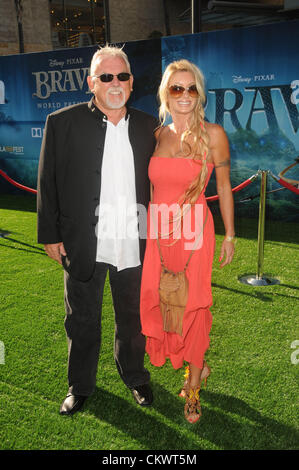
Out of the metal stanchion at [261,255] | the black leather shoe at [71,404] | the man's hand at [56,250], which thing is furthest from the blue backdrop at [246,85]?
the black leather shoe at [71,404]

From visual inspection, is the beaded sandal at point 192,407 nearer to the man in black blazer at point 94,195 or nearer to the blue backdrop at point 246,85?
the man in black blazer at point 94,195

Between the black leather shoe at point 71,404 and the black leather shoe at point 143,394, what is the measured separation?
13.6 inches

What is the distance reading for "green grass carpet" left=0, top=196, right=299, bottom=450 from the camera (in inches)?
96.5

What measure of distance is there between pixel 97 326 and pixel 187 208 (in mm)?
937

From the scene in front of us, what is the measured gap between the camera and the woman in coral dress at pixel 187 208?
236 cm

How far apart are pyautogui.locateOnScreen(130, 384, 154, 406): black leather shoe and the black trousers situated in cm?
3

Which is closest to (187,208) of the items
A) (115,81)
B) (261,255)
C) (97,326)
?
(115,81)

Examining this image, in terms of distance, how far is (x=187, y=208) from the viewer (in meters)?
2.41

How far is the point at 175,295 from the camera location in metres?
2.51

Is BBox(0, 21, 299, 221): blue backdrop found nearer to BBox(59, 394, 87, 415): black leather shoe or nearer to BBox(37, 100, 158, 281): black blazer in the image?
BBox(37, 100, 158, 281): black blazer

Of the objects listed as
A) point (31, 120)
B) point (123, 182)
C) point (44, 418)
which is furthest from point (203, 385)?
point (31, 120)

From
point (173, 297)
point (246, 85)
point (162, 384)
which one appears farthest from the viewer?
point (246, 85)

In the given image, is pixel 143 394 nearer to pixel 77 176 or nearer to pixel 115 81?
pixel 77 176
